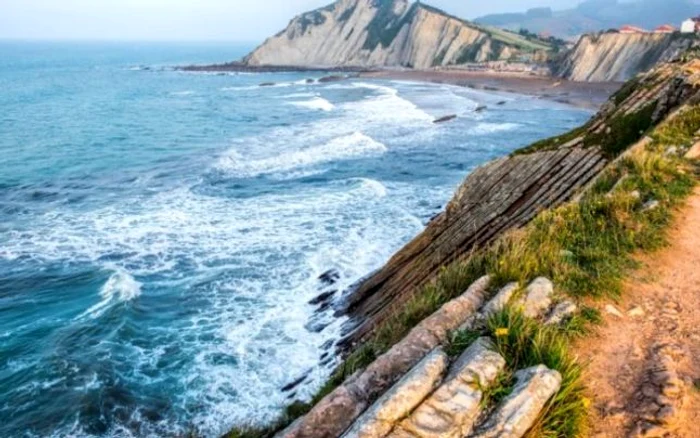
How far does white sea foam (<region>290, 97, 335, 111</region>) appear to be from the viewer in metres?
67.7

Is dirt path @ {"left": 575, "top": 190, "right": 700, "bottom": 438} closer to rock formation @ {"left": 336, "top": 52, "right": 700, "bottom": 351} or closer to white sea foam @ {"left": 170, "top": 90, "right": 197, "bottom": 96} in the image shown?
rock formation @ {"left": 336, "top": 52, "right": 700, "bottom": 351}

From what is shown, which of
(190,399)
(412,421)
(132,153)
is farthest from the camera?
(132,153)

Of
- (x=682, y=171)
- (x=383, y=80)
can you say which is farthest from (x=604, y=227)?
(x=383, y=80)

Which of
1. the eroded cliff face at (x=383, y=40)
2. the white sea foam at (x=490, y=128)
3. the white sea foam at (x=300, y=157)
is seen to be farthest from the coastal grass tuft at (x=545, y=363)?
the eroded cliff face at (x=383, y=40)

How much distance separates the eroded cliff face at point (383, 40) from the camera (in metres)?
130

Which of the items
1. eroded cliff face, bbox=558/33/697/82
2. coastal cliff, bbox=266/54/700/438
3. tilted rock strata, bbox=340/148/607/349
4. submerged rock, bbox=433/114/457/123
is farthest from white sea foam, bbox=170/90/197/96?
coastal cliff, bbox=266/54/700/438

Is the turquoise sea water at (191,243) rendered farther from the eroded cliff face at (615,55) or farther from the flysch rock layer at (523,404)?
the eroded cliff face at (615,55)

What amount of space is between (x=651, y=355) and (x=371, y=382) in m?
3.11

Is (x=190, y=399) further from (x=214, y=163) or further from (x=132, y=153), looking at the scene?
(x=132, y=153)

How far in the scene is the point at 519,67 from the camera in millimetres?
108750

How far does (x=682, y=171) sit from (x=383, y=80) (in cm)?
9732

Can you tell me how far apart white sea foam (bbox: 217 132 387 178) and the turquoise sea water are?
9.2 inches

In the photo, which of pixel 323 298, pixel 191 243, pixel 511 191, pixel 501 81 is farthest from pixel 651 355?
pixel 501 81

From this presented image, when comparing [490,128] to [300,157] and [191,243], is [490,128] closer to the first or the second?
[300,157]
